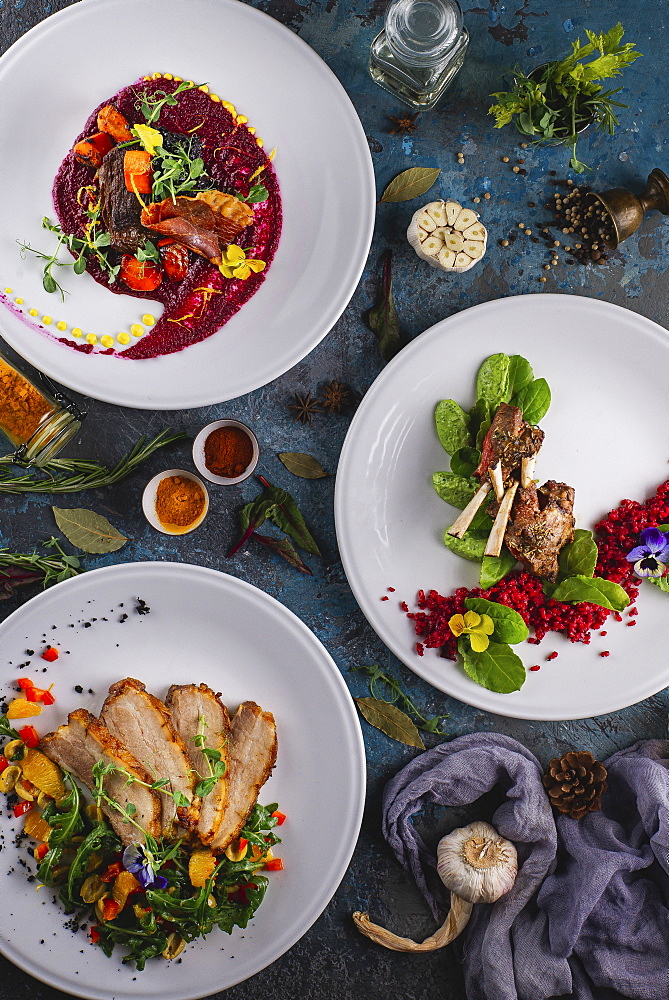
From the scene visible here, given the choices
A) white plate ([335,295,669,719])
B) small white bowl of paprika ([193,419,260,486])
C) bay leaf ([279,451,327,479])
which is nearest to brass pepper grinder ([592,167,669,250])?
white plate ([335,295,669,719])

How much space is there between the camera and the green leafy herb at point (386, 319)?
215cm

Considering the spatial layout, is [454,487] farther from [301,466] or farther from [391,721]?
[391,721]

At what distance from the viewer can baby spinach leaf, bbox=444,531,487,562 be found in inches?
83.4

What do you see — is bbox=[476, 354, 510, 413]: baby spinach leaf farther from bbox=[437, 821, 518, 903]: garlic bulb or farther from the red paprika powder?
bbox=[437, 821, 518, 903]: garlic bulb

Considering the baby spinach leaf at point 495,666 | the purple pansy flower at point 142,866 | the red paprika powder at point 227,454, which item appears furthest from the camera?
the red paprika powder at point 227,454

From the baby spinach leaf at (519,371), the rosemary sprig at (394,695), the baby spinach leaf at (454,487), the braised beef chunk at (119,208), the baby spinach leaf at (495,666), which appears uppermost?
the braised beef chunk at (119,208)

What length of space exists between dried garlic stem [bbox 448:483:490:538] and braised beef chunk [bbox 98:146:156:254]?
131 centimetres

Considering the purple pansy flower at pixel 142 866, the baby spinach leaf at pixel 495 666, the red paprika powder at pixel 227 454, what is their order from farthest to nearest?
the red paprika powder at pixel 227 454 → the baby spinach leaf at pixel 495 666 → the purple pansy flower at pixel 142 866

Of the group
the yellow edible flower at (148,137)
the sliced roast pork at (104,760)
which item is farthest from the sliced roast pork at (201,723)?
the yellow edible flower at (148,137)

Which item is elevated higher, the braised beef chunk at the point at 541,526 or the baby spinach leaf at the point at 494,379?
the baby spinach leaf at the point at 494,379

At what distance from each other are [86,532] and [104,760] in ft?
2.37

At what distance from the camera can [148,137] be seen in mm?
1975

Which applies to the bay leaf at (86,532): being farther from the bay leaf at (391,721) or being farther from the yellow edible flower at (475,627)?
the yellow edible flower at (475,627)

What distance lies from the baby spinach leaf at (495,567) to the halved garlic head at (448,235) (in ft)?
2.84
